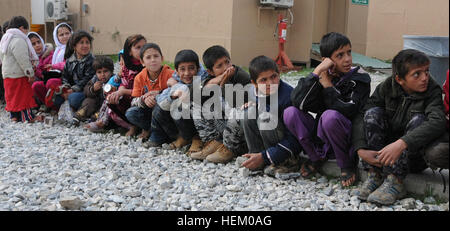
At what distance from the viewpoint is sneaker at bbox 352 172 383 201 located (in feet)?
8.57

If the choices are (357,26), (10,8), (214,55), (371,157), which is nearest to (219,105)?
(214,55)

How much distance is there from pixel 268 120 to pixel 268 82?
262 millimetres

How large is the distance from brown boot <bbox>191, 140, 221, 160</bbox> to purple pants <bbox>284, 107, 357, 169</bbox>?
822 millimetres

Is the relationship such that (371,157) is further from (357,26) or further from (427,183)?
(357,26)

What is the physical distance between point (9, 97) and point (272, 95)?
11.9 ft

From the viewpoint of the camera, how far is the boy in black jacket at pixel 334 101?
2.77 metres

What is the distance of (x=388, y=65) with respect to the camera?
9516 millimetres

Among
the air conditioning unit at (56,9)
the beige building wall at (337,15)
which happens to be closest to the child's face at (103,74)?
the air conditioning unit at (56,9)

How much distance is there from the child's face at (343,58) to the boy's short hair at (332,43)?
2 centimetres

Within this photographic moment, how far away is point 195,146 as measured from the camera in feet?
12.5

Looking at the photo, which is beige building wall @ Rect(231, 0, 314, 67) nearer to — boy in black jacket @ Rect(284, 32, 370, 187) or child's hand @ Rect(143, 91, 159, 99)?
child's hand @ Rect(143, 91, 159, 99)

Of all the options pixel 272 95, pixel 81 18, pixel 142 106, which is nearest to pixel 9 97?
pixel 142 106

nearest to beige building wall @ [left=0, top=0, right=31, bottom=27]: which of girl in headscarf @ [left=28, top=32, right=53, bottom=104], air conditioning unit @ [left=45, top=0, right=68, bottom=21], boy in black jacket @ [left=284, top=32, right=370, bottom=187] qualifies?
air conditioning unit @ [left=45, top=0, right=68, bottom=21]

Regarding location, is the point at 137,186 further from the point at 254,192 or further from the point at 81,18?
the point at 81,18
